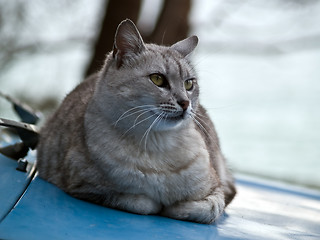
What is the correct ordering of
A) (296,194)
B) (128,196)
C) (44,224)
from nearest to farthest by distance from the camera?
(44,224) → (128,196) → (296,194)

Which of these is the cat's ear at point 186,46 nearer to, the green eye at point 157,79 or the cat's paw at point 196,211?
the green eye at point 157,79

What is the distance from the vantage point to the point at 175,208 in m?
1.77

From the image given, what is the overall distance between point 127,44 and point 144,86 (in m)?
0.22

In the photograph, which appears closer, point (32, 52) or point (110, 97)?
point (110, 97)

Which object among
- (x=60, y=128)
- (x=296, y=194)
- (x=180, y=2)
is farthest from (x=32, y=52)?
(x=296, y=194)

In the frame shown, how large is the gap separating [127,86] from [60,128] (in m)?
0.63

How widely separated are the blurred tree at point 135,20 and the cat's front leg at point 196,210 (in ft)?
8.29

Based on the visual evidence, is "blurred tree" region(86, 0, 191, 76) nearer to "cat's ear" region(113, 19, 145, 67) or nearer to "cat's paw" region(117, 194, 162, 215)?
"cat's ear" region(113, 19, 145, 67)

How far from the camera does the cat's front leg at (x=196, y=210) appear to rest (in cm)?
174

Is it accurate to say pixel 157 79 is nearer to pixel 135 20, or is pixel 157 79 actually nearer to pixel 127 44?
pixel 127 44

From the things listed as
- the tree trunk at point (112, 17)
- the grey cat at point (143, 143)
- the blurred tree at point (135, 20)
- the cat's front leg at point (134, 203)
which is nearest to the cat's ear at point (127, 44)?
the grey cat at point (143, 143)

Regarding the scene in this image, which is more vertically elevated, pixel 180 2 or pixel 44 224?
pixel 180 2

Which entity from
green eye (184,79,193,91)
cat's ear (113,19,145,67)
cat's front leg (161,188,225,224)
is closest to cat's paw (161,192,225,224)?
cat's front leg (161,188,225,224)

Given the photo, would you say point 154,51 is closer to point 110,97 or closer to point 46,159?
point 110,97
